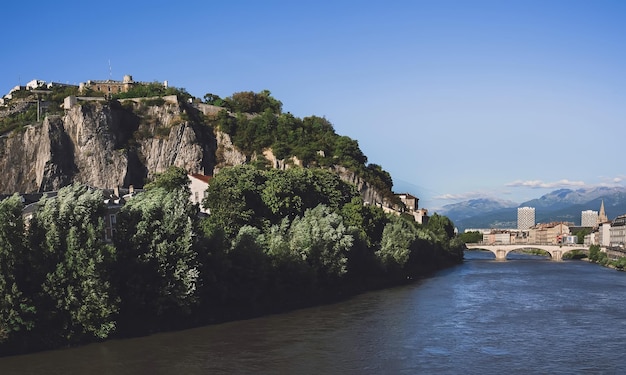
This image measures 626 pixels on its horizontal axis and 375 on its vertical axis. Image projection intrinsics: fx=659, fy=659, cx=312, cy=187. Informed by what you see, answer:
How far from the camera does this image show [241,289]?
106 ft

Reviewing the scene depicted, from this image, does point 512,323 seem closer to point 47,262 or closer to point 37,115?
point 47,262

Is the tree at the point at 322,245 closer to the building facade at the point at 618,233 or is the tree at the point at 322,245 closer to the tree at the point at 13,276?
the tree at the point at 13,276

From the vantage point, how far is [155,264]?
92.5ft

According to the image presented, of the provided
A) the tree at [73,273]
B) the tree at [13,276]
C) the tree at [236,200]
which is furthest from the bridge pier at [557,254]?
the tree at [13,276]

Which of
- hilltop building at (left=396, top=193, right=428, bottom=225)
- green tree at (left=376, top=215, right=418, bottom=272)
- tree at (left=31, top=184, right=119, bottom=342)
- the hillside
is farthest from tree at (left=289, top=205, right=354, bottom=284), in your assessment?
hilltop building at (left=396, top=193, right=428, bottom=225)

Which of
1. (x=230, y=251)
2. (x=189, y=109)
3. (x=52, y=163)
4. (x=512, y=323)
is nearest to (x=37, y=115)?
(x=52, y=163)

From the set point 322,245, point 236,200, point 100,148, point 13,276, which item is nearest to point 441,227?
point 100,148

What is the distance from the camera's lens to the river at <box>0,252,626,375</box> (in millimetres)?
23031

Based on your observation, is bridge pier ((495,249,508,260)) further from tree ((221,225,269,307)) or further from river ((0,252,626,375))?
tree ((221,225,269,307))

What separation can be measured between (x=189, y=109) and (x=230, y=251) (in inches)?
2815

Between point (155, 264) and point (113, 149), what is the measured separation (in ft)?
225

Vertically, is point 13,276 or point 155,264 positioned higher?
point 155,264

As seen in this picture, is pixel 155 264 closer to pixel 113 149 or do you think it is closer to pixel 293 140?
pixel 113 149

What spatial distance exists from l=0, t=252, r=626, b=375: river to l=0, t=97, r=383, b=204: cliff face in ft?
198
